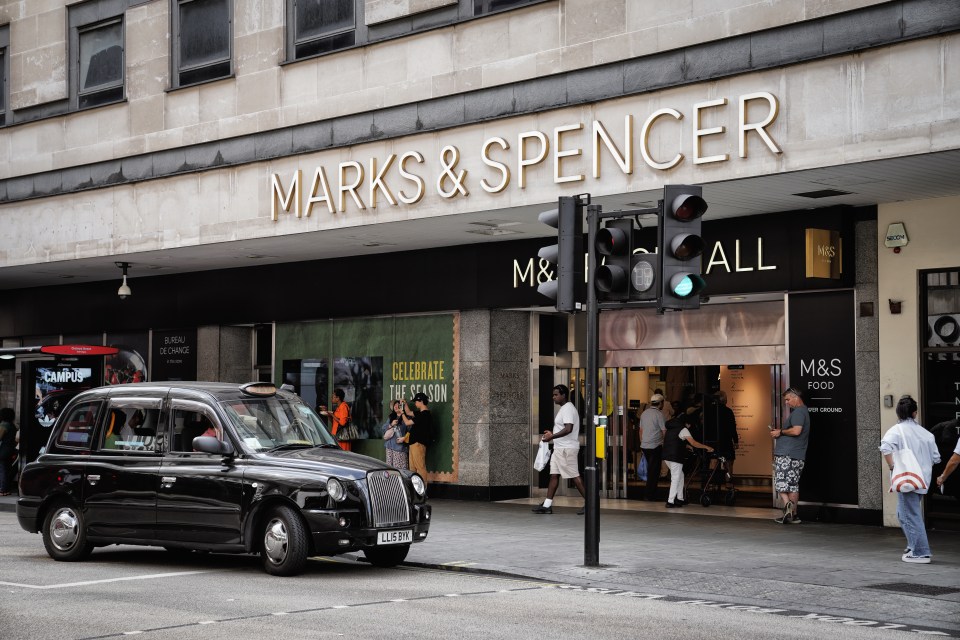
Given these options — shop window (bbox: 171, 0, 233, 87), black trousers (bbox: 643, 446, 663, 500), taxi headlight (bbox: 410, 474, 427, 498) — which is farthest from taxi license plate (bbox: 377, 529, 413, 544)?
shop window (bbox: 171, 0, 233, 87)

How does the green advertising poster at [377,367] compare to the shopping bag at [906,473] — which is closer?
the shopping bag at [906,473]

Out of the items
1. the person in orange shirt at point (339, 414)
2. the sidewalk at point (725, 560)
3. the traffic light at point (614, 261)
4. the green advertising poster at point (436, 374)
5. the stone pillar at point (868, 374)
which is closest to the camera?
the sidewalk at point (725, 560)

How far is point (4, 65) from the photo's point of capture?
2597cm

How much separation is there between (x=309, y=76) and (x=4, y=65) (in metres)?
9.37

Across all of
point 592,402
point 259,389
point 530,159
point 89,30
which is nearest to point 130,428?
point 259,389

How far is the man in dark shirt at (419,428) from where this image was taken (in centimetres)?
2089

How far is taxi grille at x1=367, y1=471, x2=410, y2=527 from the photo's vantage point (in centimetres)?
1163

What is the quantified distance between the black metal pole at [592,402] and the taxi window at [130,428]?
4.36 meters

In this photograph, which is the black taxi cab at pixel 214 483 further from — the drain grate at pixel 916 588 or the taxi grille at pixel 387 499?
the drain grate at pixel 916 588

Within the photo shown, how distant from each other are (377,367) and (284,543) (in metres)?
11.1

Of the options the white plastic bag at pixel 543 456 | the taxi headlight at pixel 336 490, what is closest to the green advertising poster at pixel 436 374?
the white plastic bag at pixel 543 456

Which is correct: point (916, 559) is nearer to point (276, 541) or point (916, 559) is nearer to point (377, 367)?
point (276, 541)

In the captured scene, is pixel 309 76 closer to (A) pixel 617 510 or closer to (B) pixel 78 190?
(B) pixel 78 190

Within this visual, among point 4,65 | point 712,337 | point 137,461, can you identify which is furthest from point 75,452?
point 4,65
